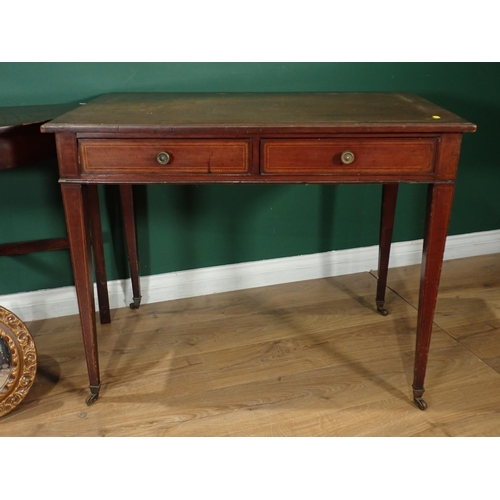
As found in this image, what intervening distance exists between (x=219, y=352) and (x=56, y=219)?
83 cm

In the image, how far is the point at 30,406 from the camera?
191cm

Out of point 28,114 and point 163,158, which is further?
point 28,114

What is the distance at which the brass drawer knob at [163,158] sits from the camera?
1631mm

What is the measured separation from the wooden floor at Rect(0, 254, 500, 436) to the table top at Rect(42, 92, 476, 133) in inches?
35.3

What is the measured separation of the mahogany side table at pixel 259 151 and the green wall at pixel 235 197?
54cm

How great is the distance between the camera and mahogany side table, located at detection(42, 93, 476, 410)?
63.2 inches

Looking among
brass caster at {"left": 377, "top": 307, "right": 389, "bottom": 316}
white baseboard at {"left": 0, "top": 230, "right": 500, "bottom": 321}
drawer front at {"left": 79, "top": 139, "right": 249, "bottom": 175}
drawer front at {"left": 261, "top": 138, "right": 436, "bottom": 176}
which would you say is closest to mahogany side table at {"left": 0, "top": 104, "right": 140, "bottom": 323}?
white baseboard at {"left": 0, "top": 230, "right": 500, "bottom": 321}

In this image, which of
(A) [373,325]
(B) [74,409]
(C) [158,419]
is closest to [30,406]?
(B) [74,409]

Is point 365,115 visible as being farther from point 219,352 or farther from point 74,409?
point 74,409

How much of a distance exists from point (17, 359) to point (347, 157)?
122 centimetres

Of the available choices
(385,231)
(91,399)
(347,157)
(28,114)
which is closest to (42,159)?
(28,114)

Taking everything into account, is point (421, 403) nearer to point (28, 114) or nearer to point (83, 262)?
point (83, 262)

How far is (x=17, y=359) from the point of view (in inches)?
74.0

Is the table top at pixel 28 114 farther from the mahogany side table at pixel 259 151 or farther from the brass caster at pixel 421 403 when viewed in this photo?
the brass caster at pixel 421 403
